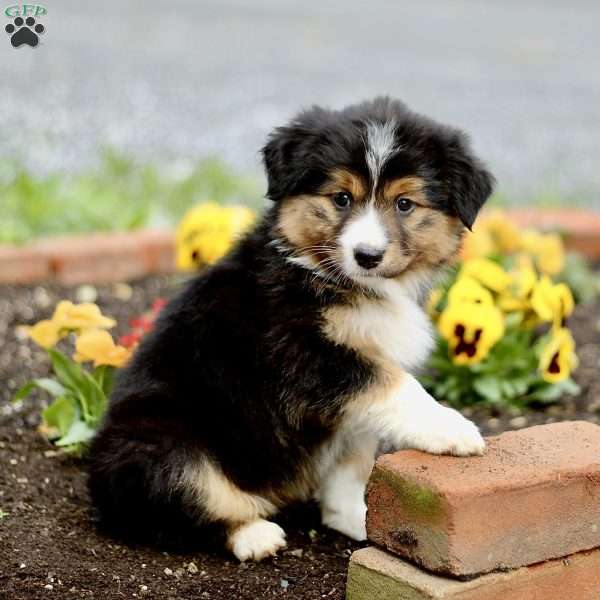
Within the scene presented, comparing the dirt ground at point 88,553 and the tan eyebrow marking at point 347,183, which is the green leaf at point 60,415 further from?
the tan eyebrow marking at point 347,183

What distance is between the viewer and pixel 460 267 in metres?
5.70

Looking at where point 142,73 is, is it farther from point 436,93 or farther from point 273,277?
point 273,277

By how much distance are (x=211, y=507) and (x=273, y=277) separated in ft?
2.75

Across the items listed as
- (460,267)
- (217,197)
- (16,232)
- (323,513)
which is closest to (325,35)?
(217,197)

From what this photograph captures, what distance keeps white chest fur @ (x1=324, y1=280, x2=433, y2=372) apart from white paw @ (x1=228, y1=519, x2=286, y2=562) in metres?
0.74

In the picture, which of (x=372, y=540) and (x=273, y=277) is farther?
(x=273, y=277)

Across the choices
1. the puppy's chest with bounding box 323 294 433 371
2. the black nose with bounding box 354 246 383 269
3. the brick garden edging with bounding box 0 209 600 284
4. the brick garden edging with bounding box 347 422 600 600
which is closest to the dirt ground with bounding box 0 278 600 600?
the brick garden edging with bounding box 347 422 600 600

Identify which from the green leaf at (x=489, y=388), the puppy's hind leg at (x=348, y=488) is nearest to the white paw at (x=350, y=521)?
the puppy's hind leg at (x=348, y=488)

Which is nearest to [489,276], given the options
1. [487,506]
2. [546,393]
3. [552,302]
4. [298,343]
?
[552,302]

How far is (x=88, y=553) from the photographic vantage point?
153 inches

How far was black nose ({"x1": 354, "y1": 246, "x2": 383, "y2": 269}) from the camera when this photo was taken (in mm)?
3795

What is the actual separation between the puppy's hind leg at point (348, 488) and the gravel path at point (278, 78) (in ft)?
18.4

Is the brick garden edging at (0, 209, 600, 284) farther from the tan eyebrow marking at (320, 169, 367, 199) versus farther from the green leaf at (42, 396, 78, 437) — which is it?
the tan eyebrow marking at (320, 169, 367, 199)

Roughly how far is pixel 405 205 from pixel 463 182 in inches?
9.5
